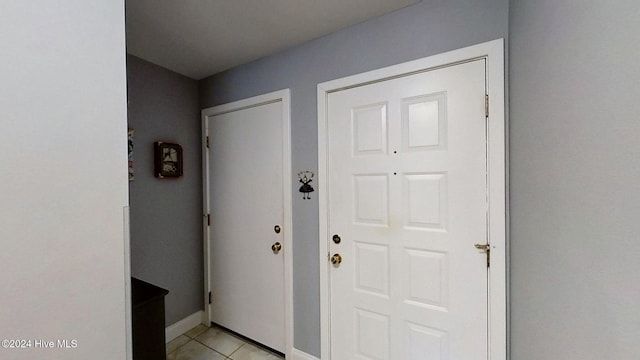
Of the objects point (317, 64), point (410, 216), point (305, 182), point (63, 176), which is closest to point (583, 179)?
point (410, 216)

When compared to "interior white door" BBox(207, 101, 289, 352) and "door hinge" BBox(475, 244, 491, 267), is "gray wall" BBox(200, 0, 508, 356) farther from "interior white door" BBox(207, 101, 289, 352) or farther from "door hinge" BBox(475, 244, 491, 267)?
"door hinge" BBox(475, 244, 491, 267)

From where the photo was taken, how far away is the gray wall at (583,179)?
0.31 m

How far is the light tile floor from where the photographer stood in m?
1.98

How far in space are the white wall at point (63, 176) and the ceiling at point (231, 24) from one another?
0.65 meters

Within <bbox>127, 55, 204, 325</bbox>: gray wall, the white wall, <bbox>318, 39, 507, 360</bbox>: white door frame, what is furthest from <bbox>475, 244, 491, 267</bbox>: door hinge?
<bbox>127, 55, 204, 325</bbox>: gray wall

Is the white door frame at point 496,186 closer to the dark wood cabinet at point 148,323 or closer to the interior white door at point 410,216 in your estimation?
the interior white door at point 410,216

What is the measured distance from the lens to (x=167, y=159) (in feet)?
7.05

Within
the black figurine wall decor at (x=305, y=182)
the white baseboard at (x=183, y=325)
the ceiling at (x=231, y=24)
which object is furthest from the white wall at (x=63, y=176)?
the white baseboard at (x=183, y=325)

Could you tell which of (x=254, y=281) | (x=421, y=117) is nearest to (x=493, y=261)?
(x=421, y=117)

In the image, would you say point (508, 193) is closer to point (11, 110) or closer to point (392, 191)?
point (392, 191)

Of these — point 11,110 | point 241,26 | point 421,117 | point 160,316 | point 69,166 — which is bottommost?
point 160,316

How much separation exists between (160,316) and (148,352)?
0.17 m

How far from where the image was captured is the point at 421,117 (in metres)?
1.42

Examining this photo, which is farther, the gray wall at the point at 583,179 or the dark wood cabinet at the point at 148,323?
the dark wood cabinet at the point at 148,323
